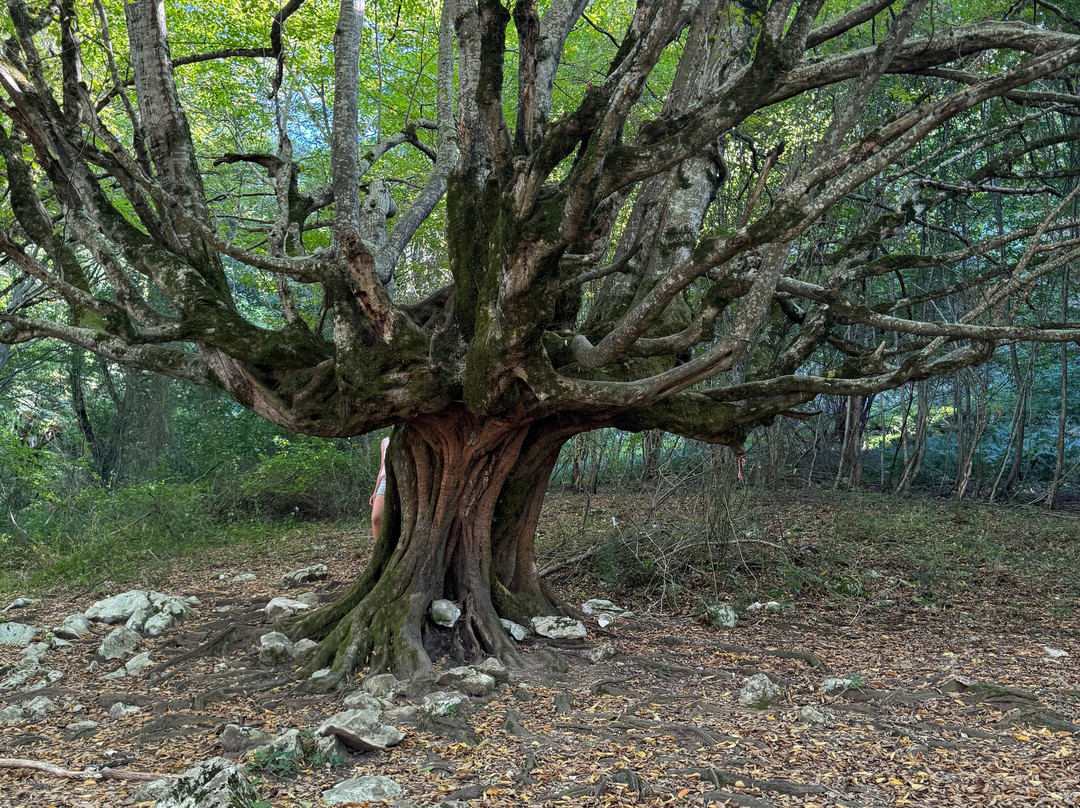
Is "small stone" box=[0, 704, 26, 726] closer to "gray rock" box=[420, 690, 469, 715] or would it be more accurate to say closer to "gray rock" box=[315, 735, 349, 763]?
"gray rock" box=[315, 735, 349, 763]

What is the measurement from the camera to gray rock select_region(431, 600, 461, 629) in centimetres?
531

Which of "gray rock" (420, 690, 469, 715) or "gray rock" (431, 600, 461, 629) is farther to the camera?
"gray rock" (431, 600, 461, 629)

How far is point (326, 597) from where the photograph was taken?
6969mm

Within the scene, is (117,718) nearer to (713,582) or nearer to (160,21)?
(160,21)

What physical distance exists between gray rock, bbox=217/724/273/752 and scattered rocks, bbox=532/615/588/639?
217 cm

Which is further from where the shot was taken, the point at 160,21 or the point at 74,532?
the point at 74,532

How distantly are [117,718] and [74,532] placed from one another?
731cm

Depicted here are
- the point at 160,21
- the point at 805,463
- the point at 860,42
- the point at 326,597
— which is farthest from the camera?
the point at 805,463

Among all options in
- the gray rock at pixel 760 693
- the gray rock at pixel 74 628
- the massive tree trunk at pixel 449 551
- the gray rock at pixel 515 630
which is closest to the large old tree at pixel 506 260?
the massive tree trunk at pixel 449 551

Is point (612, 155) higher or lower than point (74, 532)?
higher

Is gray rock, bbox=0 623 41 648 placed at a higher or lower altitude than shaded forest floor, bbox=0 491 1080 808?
lower

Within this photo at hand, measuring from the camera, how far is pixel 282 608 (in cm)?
622

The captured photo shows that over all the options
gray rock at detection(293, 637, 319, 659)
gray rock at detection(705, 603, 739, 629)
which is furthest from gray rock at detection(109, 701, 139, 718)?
gray rock at detection(705, 603, 739, 629)

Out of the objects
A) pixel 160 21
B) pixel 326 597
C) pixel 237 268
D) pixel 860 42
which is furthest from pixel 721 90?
pixel 237 268
